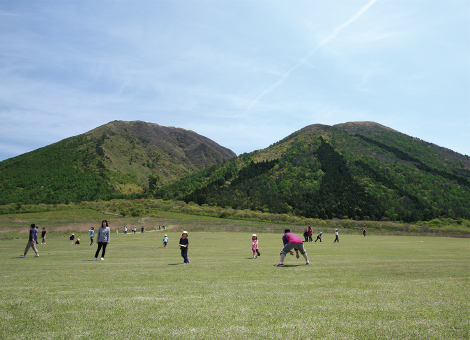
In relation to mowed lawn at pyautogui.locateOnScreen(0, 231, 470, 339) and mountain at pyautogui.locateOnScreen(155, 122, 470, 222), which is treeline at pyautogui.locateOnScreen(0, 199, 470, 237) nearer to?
mountain at pyautogui.locateOnScreen(155, 122, 470, 222)

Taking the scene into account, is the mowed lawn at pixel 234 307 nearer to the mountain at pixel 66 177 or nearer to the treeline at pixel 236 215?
the treeline at pixel 236 215

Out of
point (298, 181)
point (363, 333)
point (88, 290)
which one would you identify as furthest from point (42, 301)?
point (298, 181)

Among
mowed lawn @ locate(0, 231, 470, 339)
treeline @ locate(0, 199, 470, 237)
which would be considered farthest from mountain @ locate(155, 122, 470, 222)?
mowed lawn @ locate(0, 231, 470, 339)

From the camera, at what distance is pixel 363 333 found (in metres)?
4.90

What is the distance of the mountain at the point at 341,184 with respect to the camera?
438 ft

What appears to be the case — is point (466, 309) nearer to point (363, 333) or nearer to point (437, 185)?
point (363, 333)

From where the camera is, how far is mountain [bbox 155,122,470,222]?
438 ft

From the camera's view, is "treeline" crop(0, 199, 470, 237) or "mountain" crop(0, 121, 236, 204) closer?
"treeline" crop(0, 199, 470, 237)

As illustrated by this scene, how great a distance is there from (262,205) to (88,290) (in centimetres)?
13044

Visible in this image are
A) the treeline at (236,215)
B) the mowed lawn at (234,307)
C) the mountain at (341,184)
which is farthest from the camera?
the mountain at (341,184)

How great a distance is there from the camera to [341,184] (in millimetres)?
153125

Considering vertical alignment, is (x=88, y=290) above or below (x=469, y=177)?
below

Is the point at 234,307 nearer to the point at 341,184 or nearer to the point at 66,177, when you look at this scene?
the point at 341,184

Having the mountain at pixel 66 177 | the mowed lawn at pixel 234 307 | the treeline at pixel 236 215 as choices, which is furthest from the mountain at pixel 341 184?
the mowed lawn at pixel 234 307
